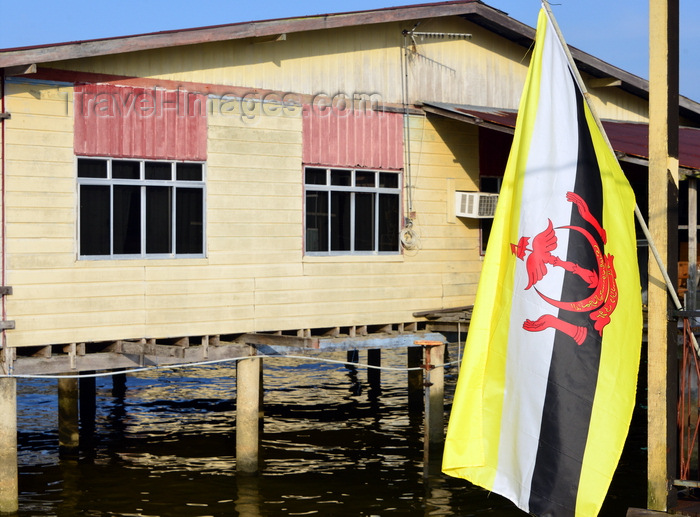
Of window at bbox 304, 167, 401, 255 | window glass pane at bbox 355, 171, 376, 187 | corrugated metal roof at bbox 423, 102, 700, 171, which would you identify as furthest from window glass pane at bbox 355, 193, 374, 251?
corrugated metal roof at bbox 423, 102, 700, 171

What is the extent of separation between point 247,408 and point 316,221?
292 centimetres

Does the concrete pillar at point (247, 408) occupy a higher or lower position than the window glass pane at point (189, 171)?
lower

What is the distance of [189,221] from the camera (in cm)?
1358

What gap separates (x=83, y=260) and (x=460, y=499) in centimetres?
595

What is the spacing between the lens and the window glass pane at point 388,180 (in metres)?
15.5

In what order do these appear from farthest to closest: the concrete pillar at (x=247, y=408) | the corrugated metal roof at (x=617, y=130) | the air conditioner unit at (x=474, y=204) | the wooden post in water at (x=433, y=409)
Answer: the air conditioner unit at (x=474, y=204)
the wooden post in water at (x=433, y=409)
the concrete pillar at (x=247, y=408)
the corrugated metal roof at (x=617, y=130)

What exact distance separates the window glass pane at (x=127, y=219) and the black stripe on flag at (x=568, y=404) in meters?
7.18

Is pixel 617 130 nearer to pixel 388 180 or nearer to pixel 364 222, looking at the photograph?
pixel 388 180

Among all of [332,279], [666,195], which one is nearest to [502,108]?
[332,279]

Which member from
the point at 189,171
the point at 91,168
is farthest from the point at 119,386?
the point at 91,168

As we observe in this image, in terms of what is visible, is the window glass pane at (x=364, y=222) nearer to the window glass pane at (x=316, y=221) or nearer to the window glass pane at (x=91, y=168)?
the window glass pane at (x=316, y=221)

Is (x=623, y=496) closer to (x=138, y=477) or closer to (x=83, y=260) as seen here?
(x=138, y=477)

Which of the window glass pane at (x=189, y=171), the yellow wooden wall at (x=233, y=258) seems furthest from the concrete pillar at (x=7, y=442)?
the window glass pane at (x=189, y=171)

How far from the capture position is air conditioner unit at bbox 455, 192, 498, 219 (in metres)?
16.1
